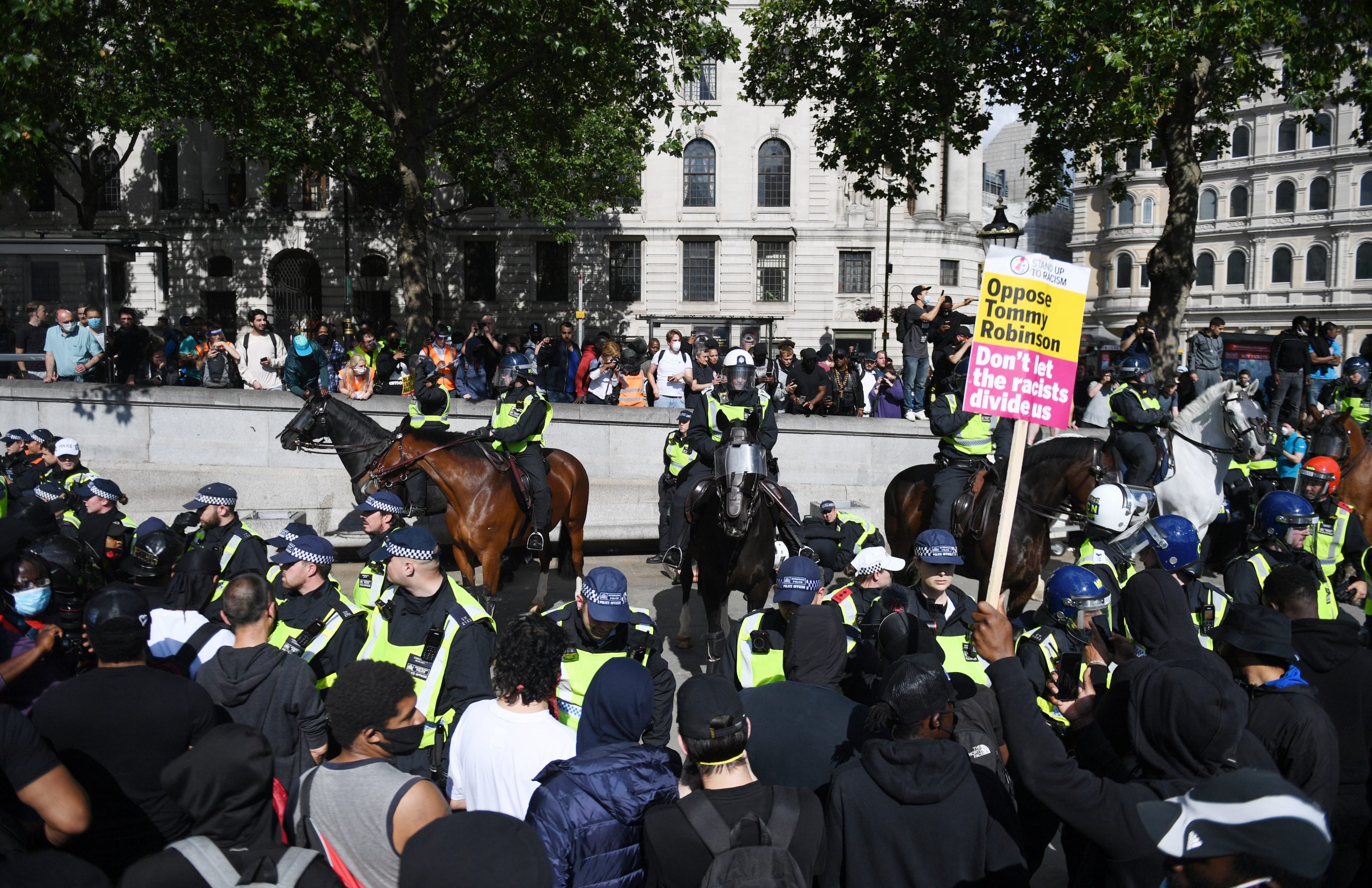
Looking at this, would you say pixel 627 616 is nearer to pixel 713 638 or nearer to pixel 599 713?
pixel 599 713

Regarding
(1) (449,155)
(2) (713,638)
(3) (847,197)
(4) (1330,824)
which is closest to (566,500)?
(2) (713,638)

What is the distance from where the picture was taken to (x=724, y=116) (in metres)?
45.1

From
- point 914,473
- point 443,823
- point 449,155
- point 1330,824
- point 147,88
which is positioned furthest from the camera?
point 449,155

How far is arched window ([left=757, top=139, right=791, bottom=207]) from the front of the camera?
4512cm

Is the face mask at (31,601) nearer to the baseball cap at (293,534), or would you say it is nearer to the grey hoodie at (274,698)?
the grey hoodie at (274,698)

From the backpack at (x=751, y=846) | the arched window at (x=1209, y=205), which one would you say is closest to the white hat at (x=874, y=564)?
the backpack at (x=751, y=846)

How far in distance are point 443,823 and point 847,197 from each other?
44363 millimetres

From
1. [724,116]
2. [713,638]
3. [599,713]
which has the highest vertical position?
[724,116]

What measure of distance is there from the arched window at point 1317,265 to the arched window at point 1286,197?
2769mm

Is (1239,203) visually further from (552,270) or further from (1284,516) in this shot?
(1284,516)

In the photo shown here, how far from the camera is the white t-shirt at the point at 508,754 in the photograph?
3896 millimetres

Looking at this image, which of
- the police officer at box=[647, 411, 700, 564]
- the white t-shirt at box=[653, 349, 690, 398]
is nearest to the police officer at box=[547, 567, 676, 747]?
the police officer at box=[647, 411, 700, 564]

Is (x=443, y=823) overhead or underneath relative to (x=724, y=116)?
underneath

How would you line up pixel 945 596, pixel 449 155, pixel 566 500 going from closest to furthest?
pixel 945 596 < pixel 566 500 < pixel 449 155
